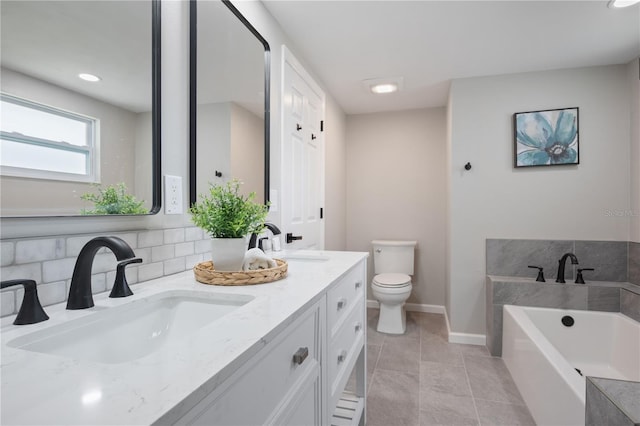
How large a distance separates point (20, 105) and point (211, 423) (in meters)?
0.80

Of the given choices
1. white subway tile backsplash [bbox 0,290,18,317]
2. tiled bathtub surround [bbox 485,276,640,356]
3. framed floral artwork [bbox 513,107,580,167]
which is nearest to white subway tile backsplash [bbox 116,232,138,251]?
white subway tile backsplash [bbox 0,290,18,317]

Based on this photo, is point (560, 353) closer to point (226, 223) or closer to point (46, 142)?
point (226, 223)

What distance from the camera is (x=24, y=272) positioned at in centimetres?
74

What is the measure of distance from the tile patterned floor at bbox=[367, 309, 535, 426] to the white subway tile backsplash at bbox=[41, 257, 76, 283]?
168cm

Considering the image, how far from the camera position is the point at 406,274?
139 inches

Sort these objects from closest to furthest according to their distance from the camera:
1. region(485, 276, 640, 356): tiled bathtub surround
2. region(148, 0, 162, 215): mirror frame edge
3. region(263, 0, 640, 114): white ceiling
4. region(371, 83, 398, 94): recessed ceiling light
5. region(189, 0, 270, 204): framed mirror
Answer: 1. region(148, 0, 162, 215): mirror frame edge
2. region(189, 0, 270, 204): framed mirror
3. region(263, 0, 640, 114): white ceiling
4. region(485, 276, 640, 356): tiled bathtub surround
5. region(371, 83, 398, 94): recessed ceiling light

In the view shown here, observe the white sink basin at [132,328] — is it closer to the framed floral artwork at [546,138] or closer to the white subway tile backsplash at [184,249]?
the white subway tile backsplash at [184,249]

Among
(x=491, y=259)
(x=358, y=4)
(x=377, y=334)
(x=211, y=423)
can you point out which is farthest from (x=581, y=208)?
(x=211, y=423)

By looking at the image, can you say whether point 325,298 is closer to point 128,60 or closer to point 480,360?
point 128,60

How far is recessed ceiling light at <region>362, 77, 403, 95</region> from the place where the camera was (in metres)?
2.93

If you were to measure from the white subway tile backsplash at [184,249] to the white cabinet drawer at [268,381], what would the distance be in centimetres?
58

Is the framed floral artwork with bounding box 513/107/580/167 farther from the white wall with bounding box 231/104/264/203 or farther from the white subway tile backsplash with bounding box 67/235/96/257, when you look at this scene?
the white subway tile backsplash with bounding box 67/235/96/257

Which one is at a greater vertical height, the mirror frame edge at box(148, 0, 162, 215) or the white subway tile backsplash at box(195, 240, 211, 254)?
the mirror frame edge at box(148, 0, 162, 215)

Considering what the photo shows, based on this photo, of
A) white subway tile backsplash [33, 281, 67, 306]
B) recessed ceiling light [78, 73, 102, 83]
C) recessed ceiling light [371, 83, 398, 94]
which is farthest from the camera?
recessed ceiling light [371, 83, 398, 94]
